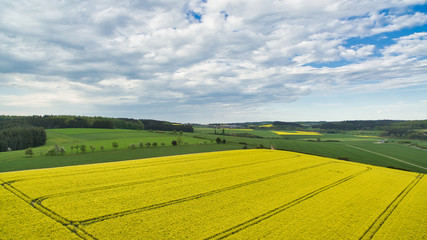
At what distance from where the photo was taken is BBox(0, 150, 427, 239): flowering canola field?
14.8 metres

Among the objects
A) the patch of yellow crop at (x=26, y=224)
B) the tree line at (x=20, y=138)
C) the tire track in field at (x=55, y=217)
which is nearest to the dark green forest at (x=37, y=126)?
the tree line at (x=20, y=138)

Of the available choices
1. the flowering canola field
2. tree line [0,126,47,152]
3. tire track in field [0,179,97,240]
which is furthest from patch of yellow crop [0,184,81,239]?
tree line [0,126,47,152]

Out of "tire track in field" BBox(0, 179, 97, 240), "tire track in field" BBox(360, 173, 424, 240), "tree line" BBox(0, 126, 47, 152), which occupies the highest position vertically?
"tree line" BBox(0, 126, 47, 152)

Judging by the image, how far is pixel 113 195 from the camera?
2209cm

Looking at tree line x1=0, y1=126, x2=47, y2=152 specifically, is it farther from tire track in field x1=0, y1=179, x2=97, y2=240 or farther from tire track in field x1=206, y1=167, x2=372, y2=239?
tire track in field x1=206, y1=167, x2=372, y2=239

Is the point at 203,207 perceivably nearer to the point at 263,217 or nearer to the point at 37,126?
the point at 263,217

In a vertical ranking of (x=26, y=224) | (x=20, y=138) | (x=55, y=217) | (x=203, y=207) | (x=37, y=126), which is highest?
(x=37, y=126)

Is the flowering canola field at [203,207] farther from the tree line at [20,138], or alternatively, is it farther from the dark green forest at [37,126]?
the dark green forest at [37,126]

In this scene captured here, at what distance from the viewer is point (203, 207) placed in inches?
758

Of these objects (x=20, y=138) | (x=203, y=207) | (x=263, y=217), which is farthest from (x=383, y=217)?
(x=20, y=138)

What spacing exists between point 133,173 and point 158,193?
11.7 metres

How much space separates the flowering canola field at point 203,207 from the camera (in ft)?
48.6

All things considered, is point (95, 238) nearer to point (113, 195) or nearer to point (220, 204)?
point (113, 195)

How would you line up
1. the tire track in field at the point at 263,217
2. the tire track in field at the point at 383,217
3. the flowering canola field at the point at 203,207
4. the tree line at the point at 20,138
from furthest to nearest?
the tree line at the point at 20,138
the tire track in field at the point at 383,217
the flowering canola field at the point at 203,207
the tire track in field at the point at 263,217
